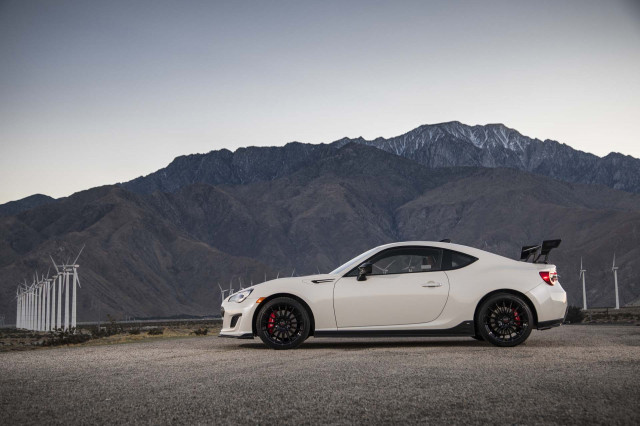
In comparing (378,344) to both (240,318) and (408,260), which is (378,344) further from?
(240,318)

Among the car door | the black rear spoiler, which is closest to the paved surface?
the car door

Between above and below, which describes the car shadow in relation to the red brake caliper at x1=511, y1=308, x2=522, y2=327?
below

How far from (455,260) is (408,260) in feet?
2.46

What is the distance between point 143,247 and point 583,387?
184m

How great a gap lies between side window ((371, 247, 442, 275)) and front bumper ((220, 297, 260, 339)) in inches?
80.6

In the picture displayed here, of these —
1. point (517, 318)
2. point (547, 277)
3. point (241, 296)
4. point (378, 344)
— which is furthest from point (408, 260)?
point (241, 296)

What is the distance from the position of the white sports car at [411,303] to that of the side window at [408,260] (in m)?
0.02

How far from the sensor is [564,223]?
180625 mm

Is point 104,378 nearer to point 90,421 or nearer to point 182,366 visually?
point 182,366

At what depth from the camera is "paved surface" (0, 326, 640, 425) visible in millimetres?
6141

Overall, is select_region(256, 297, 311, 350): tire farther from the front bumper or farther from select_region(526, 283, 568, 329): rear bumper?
select_region(526, 283, 568, 329): rear bumper

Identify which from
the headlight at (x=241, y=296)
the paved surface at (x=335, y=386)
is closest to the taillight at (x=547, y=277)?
the paved surface at (x=335, y=386)

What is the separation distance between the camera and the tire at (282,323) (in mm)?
11586

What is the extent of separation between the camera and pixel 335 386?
7.62 metres
